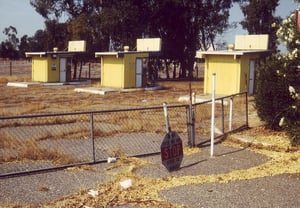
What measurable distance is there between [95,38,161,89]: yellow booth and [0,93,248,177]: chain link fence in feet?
39.6

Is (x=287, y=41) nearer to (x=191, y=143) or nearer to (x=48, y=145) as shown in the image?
(x=191, y=143)

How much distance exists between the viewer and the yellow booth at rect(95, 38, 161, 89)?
28227 millimetres

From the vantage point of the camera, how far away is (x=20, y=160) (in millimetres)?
8719

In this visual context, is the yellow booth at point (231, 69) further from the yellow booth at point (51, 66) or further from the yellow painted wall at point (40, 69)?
the yellow painted wall at point (40, 69)

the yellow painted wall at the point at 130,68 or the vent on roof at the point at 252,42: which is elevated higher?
the vent on roof at the point at 252,42

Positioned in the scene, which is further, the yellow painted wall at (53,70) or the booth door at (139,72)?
the yellow painted wall at (53,70)

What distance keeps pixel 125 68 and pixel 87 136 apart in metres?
17.1

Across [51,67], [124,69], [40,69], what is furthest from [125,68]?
[40,69]

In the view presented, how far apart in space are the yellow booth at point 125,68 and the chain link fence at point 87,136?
12.1 meters

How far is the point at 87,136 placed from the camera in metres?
11.5

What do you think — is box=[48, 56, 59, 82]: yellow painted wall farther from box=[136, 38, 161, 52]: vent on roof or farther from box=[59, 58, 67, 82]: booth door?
box=[136, 38, 161, 52]: vent on roof

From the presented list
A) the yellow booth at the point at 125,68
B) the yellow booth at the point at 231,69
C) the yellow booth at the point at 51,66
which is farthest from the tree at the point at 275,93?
the yellow booth at the point at 51,66

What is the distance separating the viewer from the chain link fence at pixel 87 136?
8.62 meters

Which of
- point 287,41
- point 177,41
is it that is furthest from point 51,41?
point 287,41
